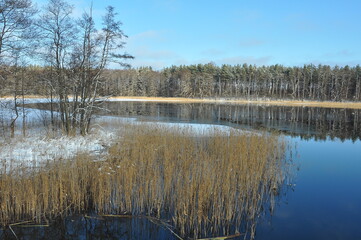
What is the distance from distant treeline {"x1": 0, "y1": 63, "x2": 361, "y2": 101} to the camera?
213 feet

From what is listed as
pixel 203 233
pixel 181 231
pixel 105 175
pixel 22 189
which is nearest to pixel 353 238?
pixel 203 233

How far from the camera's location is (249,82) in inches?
2884

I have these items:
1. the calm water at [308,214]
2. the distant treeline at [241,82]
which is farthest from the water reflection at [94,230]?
the distant treeline at [241,82]

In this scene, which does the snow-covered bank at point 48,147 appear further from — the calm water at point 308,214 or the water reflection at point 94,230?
the calm water at point 308,214

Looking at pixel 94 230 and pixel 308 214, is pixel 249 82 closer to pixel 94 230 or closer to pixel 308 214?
pixel 308 214

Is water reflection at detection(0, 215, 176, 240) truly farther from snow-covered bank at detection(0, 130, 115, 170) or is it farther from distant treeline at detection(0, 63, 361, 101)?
distant treeline at detection(0, 63, 361, 101)

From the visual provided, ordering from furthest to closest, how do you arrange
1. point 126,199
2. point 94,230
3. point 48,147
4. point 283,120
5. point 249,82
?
point 249,82 → point 283,120 → point 48,147 → point 126,199 → point 94,230

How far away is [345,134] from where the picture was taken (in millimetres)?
18531

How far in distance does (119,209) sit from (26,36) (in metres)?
8.99

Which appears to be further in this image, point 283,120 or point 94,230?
point 283,120

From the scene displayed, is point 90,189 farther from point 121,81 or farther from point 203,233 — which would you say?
point 121,81

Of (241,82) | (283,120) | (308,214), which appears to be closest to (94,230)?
(308,214)

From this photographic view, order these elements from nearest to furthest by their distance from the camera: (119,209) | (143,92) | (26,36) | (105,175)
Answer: (119,209) → (105,175) → (26,36) → (143,92)

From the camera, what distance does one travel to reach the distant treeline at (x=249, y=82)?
64812mm
